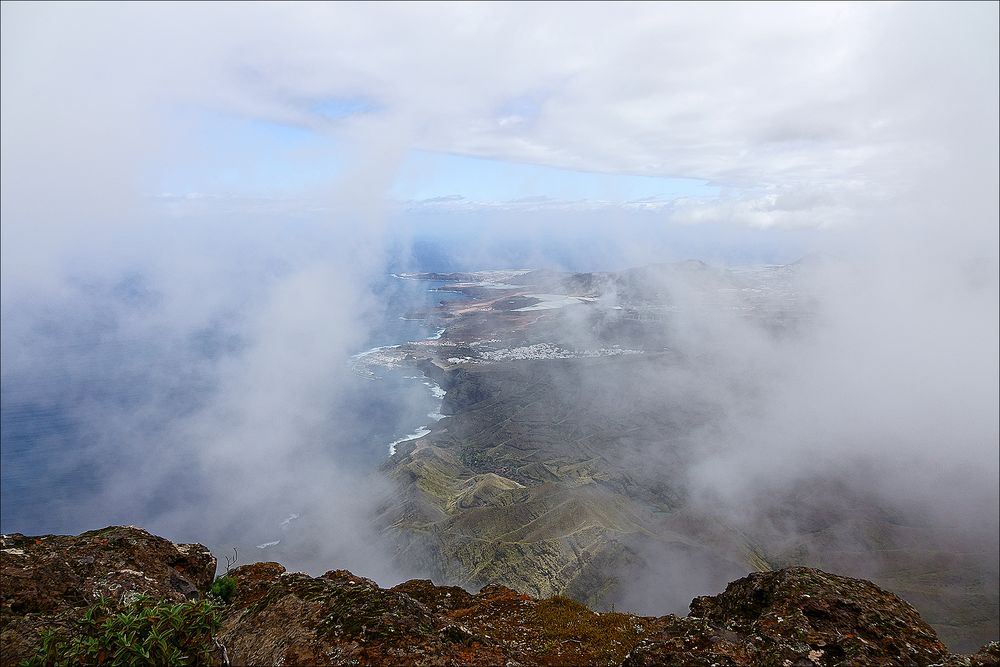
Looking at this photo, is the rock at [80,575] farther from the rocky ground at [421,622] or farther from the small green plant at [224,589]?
the small green plant at [224,589]

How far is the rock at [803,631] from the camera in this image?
29.1 feet

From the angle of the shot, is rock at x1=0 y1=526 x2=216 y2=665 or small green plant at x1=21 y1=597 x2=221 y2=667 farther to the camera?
rock at x1=0 y1=526 x2=216 y2=665

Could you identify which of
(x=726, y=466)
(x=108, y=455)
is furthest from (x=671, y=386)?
(x=108, y=455)

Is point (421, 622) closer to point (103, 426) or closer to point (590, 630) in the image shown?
point (590, 630)

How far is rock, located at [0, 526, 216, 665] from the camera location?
8586 mm

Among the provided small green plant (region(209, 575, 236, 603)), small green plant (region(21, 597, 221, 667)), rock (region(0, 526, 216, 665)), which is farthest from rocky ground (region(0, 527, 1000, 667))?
small green plant (region(21, 597, 221, 667))

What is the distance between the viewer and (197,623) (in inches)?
245

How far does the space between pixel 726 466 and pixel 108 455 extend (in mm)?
153339

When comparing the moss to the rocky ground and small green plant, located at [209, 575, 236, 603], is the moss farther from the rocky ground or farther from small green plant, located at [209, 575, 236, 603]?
small green plant, located at [209, 575, 236, 603]

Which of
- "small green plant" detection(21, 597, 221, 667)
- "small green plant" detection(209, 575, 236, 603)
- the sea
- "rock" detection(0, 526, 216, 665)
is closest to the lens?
"small green plant" detection(21, 597, 221, 667)

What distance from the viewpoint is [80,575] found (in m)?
10.2

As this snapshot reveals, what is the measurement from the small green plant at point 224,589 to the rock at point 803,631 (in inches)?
342

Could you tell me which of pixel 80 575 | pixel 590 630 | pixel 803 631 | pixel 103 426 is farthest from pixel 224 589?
pixel 103 426

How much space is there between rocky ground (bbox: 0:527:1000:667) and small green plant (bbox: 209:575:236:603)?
39 centimetres
